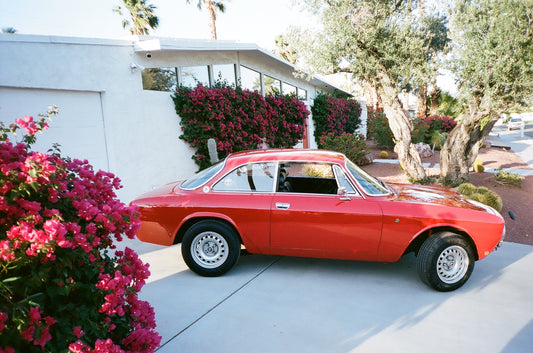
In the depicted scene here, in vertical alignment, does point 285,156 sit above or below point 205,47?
below

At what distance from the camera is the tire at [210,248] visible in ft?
15.3

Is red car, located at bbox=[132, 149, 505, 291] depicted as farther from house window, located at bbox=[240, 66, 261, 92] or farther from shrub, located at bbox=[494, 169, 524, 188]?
house window, located at bbox=[240, 66, 261, 92]

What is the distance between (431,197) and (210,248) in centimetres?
296

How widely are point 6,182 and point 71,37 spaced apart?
6.34 m

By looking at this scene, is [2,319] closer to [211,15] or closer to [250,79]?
[250,79]

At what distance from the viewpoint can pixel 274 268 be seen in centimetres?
506

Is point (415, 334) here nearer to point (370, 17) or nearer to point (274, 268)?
point (274, 268)

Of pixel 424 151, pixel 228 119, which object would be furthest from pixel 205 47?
pixel 424 151

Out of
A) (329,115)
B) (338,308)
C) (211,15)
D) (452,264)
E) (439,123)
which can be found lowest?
(338,308)

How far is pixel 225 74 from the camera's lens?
1146 cm

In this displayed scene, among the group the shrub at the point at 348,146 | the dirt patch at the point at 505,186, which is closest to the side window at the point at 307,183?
the dirt patch at the point at 505,186

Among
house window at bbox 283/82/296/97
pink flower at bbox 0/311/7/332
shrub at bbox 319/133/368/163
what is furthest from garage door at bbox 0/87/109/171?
house window at bbox 283/82/296/97

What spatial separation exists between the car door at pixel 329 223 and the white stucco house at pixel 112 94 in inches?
194

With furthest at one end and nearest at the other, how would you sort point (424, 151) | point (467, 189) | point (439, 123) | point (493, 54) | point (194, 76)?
point (439, 123) < point (424, 151) < point (194, 76) < point (467, 189) < point (493, 54)
